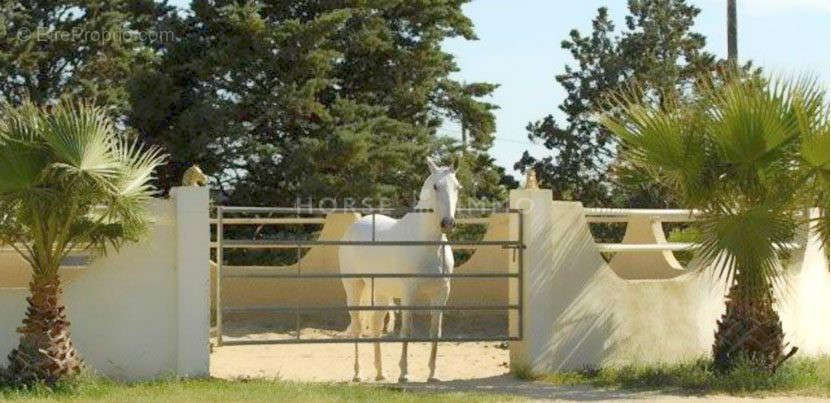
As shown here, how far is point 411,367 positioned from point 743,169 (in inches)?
175

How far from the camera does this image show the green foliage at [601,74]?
32750mm

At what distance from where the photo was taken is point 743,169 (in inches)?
454

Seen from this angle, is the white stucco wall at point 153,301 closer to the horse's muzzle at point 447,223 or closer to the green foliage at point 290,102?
Result: the horse's muzzle at point 447,223

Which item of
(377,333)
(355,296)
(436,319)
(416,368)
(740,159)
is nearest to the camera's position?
(740,159)

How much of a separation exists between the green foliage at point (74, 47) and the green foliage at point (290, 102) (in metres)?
1.52

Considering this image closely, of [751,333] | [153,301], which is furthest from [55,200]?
[751,333]

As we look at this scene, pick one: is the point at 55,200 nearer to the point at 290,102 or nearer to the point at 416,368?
the point at 416,368

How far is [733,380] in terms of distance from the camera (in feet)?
38.1

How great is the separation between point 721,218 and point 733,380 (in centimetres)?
149

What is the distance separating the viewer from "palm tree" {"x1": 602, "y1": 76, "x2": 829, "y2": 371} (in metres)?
11.3

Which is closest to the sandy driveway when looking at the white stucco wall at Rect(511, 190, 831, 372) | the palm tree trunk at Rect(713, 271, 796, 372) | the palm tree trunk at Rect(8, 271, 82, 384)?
the white stucco wall at Rect(511, 190, 831, 372)

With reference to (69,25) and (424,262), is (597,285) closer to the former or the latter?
(424,262)

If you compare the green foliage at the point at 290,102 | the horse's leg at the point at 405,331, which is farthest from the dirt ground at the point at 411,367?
the green foliage at the point at 290,102

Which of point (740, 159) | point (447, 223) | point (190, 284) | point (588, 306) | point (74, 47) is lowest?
point (588, 306)
